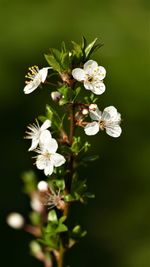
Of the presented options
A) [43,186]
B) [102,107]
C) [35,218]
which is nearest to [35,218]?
[35,218]

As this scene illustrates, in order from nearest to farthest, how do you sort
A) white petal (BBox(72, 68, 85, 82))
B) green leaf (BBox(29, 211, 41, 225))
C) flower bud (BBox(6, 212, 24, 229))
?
white petal (BBox(72, 68, 85, 82)), green leaf (BBox(29, 211, 41, 225)), flower bud (BBox(6, 212, 24, 229))

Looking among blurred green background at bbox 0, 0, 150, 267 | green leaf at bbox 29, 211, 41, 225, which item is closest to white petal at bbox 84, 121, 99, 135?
green leaf at bbox 29, 211, 41, 225


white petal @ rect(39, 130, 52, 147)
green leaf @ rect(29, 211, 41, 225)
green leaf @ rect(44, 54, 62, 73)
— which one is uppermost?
green leaf @ rect(44, 54, 62, 73)

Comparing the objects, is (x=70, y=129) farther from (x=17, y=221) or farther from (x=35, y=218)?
(x=17, y=221)

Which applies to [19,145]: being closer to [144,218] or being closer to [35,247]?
[144,218]

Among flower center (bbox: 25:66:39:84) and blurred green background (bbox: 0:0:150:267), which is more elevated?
flower center (bbox: 25:66:39:84)

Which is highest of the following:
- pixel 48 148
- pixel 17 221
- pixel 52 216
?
pixel 48 148

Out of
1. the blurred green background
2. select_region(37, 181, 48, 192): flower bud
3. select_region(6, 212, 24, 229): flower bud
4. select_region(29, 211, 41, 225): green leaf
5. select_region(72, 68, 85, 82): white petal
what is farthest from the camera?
the blurred green background

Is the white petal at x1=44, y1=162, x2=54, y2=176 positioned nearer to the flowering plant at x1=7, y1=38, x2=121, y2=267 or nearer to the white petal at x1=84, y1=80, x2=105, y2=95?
the flowering plant at x1=7, y1=38, x2=121, y2=267
